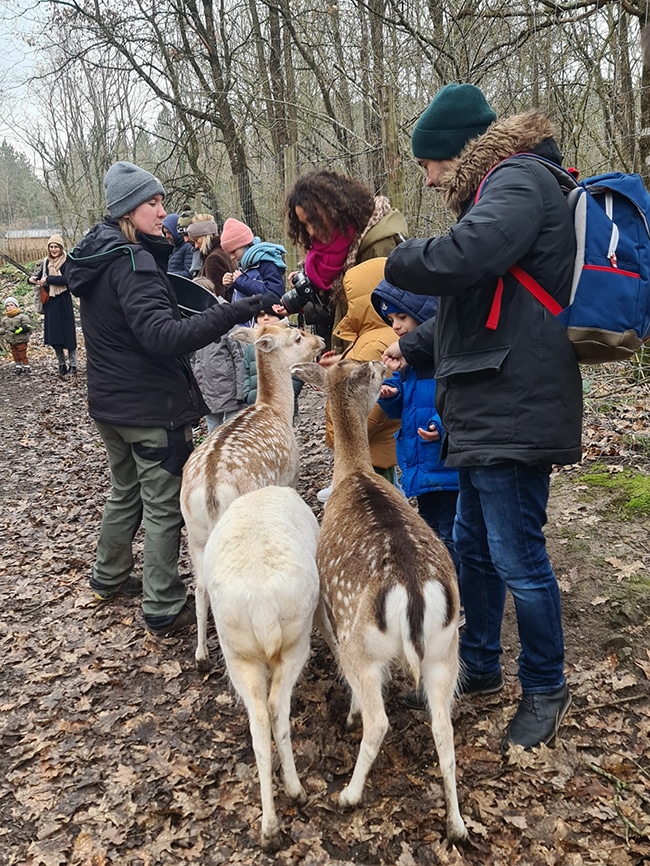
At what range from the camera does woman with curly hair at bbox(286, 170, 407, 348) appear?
4.35 m

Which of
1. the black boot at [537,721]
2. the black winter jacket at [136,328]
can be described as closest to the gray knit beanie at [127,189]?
the black winter jacket at [136,328]

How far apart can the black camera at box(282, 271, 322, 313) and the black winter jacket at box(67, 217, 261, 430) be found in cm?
60

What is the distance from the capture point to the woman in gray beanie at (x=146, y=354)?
3.97m

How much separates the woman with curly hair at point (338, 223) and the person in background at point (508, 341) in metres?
1.38

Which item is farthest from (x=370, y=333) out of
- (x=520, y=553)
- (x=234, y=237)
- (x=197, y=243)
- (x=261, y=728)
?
(x=197, y=243)

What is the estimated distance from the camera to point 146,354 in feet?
13.7

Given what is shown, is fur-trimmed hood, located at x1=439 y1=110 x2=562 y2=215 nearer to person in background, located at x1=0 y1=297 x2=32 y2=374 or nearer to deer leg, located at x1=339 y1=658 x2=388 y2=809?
deer leg, located at x1=339 y1=658 x2=388 y2=809

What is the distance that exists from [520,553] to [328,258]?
2566 millimetres

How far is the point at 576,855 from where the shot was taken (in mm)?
2518

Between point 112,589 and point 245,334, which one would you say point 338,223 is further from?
point 112,589

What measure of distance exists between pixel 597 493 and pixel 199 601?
124 inches

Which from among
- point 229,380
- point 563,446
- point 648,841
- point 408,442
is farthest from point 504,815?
A: point 229,380

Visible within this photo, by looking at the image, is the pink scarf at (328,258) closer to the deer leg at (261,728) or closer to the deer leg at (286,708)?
the deer leg at (286,708)

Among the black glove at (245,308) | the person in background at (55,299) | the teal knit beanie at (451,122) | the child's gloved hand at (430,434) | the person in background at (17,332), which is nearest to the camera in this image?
the teal knit beanie at (451,122)
